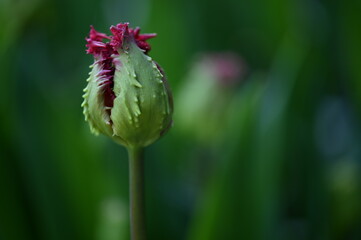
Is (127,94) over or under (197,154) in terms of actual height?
over

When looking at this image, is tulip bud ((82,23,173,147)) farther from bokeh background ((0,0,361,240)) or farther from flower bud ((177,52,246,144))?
flower bud ((177,52,246,144))

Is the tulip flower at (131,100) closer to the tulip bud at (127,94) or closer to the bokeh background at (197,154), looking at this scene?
the tulip bud at (127,94)

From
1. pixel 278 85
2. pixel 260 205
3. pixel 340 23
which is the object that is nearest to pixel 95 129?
pixel 260 205

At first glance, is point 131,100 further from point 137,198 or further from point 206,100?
point 206,100

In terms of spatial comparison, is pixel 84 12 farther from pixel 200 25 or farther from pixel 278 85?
pixel 278 85

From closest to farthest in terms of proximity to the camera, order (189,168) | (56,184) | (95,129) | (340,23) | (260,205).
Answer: (95,129) < (260,205) < (56,184) < (189,168) < (340,23)

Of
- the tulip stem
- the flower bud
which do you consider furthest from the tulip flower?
the flower bud

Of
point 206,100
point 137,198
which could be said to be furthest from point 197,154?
point 137,198
